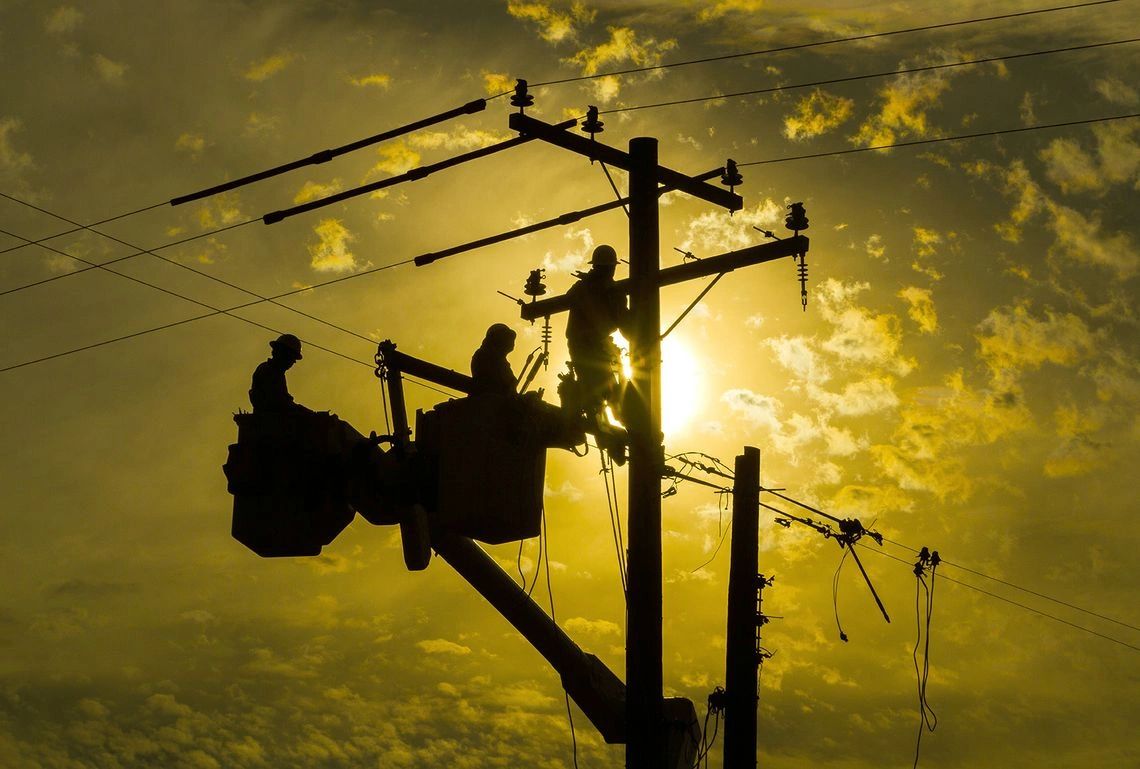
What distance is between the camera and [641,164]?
1094 cm

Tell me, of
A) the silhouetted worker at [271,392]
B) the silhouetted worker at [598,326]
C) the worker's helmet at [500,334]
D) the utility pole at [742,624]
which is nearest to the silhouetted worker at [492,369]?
the worker's helmet at [500,334]

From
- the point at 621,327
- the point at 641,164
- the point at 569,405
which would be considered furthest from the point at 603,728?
the point at 641,164

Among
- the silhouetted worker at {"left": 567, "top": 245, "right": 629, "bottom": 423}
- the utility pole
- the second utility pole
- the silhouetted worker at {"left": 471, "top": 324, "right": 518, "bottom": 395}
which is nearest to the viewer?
the silhouetted worker at {"left": 471, "top": 324, "right": 518, "bottom": 395}

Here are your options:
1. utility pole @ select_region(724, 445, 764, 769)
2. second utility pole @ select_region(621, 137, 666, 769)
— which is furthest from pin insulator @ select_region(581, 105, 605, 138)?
utility pole @ select_region(724, 445, 764, 769)

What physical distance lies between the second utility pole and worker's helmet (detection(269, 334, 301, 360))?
2727 mm

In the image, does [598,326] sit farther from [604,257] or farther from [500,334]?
[500,334]

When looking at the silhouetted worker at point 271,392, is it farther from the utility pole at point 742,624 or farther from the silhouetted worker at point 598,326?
the utility pole at point 742,624

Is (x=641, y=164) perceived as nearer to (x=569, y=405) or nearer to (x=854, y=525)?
(x=569, y=405)

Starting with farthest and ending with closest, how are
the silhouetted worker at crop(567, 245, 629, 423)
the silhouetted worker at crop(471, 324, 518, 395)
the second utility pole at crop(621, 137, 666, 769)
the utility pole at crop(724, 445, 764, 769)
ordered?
1. the utility pole at crop(724, 445, 764, 769)
2. the silhouetted worker at crop(567, 245, 629, 423)
3. the second utility pole at crop(621, 137, 666, 769)
4. the silhouetted worker at crop(471, 324, 518, 395)

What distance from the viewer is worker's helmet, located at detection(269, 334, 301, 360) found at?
29.6ft

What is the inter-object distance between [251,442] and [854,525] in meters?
9.71

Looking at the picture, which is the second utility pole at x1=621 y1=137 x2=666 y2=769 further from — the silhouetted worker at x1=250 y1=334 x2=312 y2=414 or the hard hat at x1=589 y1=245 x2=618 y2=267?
the silhouetted worker at x1=250 y1=334 x2=312 y2=414

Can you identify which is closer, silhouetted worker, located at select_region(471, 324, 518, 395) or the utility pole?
silhouetted worker, located at select_region(471, 324, 518, 395)

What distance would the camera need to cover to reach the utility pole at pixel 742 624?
1466cm
